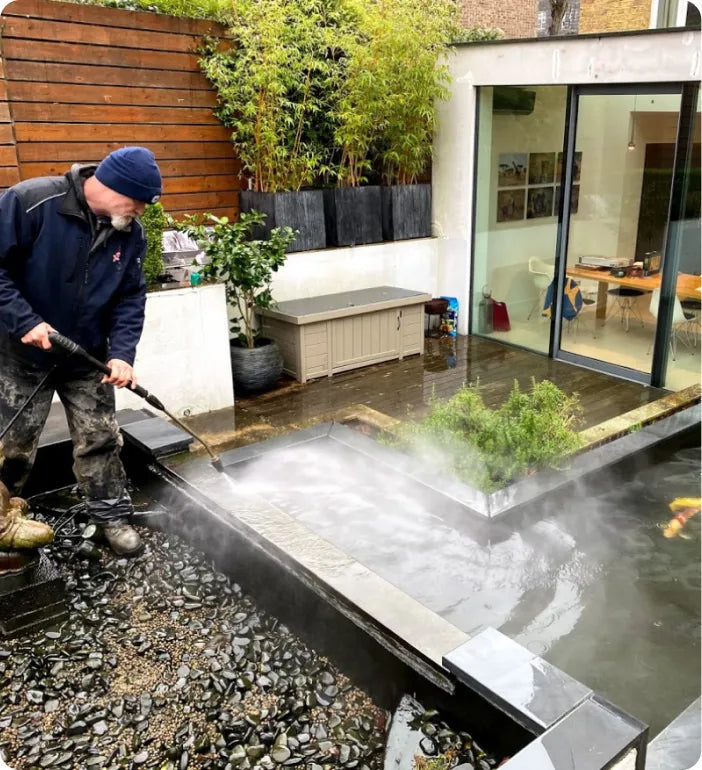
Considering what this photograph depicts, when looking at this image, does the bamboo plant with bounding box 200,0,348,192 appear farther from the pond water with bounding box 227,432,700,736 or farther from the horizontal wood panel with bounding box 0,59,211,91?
the pond water with bounding box 227,432,700,736

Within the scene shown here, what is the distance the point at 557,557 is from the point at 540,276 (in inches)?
153

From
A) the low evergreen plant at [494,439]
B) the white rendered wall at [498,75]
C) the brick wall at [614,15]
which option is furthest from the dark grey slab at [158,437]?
the brick wall at [614,15]

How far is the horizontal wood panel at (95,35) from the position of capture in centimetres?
523

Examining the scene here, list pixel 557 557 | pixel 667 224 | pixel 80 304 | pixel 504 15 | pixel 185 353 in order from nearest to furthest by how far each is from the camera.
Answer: pixel 80 304 → pixel 557 557 → pixel 185 353 → pixel 667 224 → pixel 504 15

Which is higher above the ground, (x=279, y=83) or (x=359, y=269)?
(x=279, y=83)

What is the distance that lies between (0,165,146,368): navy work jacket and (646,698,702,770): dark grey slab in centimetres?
249

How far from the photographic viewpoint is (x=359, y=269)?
7.14 meters

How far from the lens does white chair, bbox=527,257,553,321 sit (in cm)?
690

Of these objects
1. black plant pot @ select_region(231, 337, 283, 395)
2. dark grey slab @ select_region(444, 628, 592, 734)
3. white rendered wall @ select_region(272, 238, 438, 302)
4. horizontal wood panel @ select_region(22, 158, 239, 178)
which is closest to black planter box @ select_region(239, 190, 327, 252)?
white rendered wall @ select_region(272, 238, 438, 302)

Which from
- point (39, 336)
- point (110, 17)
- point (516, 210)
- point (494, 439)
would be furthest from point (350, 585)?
point (516, 210)

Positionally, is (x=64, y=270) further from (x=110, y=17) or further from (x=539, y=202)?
(x=539, y=202)

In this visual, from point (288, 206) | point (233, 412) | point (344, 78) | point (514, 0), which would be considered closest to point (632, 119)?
point (344, 78)

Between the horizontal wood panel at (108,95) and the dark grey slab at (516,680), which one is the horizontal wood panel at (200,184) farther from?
the dark grey slab at (516,680)

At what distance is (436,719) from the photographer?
246 centimetres
